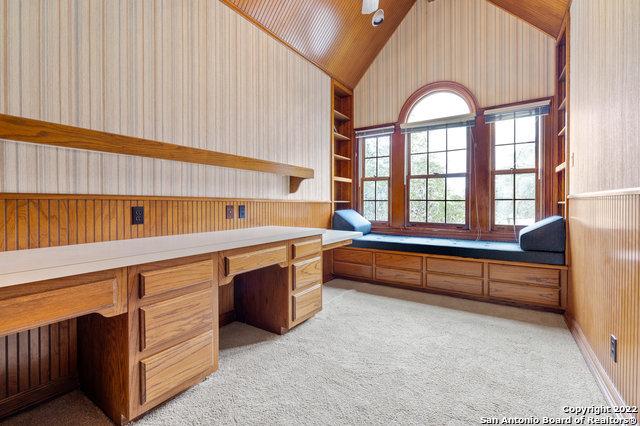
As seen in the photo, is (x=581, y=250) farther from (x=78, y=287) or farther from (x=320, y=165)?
(x=78, y=287)

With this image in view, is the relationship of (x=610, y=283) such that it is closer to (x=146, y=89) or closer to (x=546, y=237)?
(x=546, y=237)

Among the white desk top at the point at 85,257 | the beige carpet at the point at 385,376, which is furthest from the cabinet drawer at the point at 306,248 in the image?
the beige carpet at the point at 385,376

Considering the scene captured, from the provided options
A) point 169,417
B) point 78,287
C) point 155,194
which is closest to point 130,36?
point 155,194

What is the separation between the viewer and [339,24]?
3.55m

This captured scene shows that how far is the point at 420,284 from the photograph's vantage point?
3.55 meters

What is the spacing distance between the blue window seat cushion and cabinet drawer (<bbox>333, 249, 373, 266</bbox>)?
11 centimetres

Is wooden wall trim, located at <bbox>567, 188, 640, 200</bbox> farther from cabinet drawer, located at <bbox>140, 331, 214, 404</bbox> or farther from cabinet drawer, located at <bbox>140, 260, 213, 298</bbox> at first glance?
cabinet drawer, located at <bbox>140, 331, 214, 404</bbox>

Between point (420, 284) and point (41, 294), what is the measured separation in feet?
11.0

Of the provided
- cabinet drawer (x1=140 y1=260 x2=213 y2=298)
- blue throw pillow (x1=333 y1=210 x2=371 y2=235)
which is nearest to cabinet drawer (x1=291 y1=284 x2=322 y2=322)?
cabinet drawer (x1=140 y1=260 x2=213 y2=298)

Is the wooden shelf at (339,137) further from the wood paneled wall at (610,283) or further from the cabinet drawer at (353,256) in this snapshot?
the wood paneled wall at (610,283)

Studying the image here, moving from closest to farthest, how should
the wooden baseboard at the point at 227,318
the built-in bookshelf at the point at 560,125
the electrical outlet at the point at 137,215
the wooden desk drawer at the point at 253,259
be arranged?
the wooden desk drawer at the point at 253,259
the electrical outlet at the point at 137,215
the wooden baseboard at the point at 227,318
the built-in bookshelf at the point at 560,125

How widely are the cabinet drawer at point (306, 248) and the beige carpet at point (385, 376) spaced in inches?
24.9

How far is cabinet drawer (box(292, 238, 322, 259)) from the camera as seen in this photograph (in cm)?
242

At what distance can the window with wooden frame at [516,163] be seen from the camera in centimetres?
346
